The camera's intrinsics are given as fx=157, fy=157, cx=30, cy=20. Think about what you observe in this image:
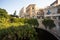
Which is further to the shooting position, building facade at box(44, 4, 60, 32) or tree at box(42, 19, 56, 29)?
building facade at box(44, 4, 60, 32)

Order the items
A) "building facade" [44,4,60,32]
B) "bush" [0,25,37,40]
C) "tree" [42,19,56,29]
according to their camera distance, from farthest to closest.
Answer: "building facade" [44,4,60,32] < "tree" [42,19,56,29] < "bush" [0,25,37,40]

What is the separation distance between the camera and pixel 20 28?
25.9ft

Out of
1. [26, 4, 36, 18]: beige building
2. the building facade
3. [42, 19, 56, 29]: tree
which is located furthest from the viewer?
[26, 4, 36, 18]: beige building

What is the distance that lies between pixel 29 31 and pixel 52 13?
19.7m

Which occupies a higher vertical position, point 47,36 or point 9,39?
Answer: point 47,36

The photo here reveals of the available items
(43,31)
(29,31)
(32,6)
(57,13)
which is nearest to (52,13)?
(57,13)

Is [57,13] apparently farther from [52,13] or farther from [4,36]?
[4,36]

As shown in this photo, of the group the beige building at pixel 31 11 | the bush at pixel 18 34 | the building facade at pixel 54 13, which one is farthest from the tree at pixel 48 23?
the bush at pixel 18 34

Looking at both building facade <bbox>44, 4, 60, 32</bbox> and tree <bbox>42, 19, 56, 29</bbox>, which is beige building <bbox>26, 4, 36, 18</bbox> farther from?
tree <bbox>42, 19, 56, 29</bbox>

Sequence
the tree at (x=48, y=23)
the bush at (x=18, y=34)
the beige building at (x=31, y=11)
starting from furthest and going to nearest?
the beige building at (x=31, y=11) < the tree at (x=48, y=23) < the bush at (x=18, y=34)

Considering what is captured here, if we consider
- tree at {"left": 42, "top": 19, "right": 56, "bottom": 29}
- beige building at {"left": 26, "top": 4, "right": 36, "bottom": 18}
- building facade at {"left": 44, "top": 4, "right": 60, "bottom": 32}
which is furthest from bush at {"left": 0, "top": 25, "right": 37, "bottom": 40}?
beige building at {"left": 26, "top": 4, "right": 36, "bottom": 18}

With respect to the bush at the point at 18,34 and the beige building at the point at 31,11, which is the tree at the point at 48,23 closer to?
the beige building at the point at 31,11

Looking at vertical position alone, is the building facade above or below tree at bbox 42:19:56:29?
above

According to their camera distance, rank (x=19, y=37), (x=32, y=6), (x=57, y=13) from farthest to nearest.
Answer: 1. (x=32, y=6)
2. (x=57, y=13)
3. (x=19, y=37)
